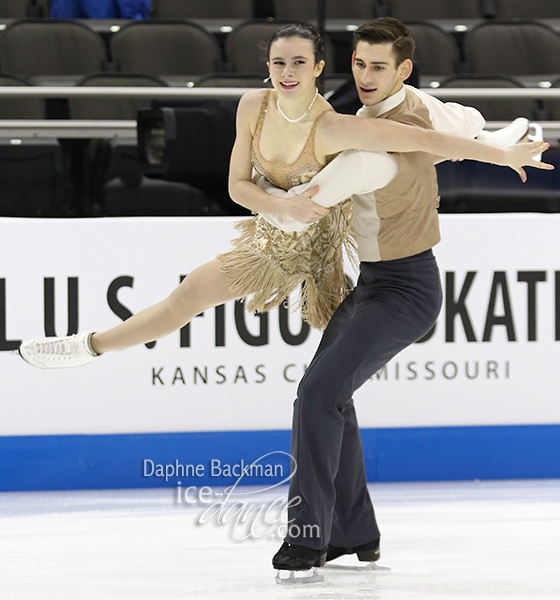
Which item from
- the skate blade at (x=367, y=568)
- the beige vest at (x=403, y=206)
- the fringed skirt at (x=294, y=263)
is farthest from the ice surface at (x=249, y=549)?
the beige vest at (x=403, y=206)

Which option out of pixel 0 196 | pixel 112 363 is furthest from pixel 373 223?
pixel 0 196

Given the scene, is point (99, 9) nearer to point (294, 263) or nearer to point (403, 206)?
point (294, 263)

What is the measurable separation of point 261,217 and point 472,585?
1.13 metres

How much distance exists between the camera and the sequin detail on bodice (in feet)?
8.37

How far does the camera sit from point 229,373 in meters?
3.96

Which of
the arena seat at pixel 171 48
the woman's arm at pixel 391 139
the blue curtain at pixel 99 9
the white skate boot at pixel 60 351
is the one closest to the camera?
the woman's arm at pixel 391 139

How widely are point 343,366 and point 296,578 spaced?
56 centimetres

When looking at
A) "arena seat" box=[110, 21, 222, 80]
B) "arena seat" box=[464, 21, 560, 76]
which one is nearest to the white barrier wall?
A: "arena seat" box=[110, 21, 222, 80]

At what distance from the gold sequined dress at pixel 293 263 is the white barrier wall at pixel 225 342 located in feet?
3.66

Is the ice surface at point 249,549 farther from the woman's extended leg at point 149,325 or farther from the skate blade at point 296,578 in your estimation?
the woman's extended leg at point 149,325

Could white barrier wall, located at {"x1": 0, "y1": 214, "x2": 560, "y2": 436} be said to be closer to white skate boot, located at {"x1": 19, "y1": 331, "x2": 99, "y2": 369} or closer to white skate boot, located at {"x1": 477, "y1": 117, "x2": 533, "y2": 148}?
white skate boot, located at {"x1": 19, "y1": 331, "x2": 99, "y2": 369}

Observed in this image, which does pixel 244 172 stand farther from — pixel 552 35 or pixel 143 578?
pixel 552 35

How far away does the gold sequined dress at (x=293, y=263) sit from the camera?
2.74 meters

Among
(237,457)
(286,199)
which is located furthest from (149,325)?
(237,457)
